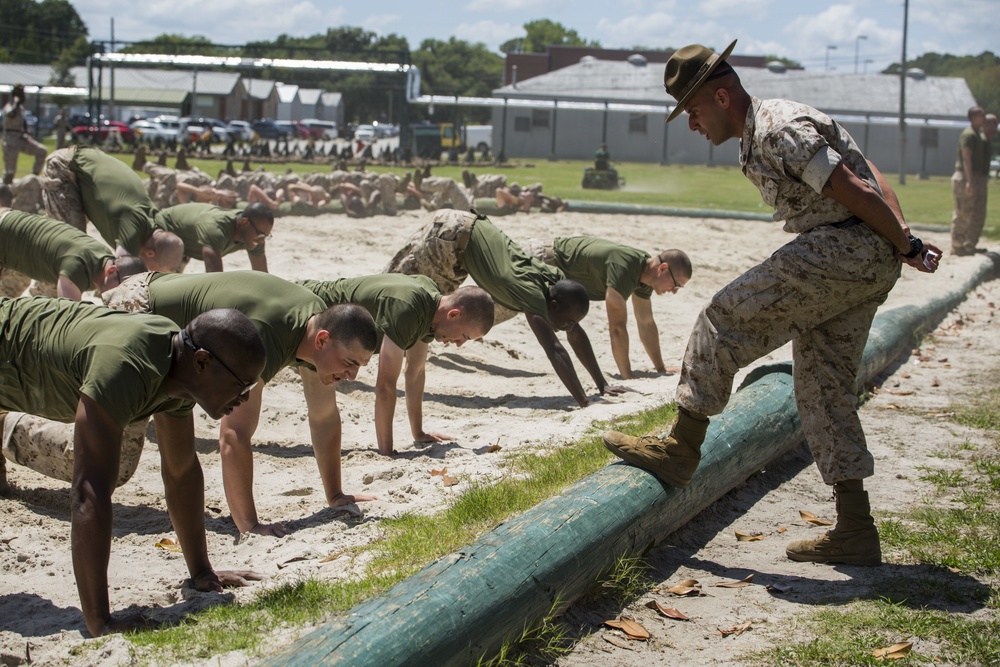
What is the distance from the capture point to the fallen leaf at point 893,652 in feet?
11.6

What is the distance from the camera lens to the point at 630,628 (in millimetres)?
3869

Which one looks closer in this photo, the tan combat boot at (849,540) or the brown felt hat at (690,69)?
the brown felt hat at (690,69)

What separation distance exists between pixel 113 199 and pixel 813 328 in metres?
6.29

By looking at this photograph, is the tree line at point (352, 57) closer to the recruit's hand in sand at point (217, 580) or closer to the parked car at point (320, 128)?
the parked car at point (320, 128)

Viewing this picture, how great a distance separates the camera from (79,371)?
373cm

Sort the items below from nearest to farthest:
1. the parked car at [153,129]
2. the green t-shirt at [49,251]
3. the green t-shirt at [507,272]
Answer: the green t-shirt at [49,251]
the green t-shirt at [507,272]
the parked car at [153,129]

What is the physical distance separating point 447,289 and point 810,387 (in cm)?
414

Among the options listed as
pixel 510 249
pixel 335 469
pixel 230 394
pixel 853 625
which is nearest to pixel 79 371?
pixel 230 394

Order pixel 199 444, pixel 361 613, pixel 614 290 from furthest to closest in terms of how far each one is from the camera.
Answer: pixel 614 290, pixel 199 444, pixel 361 613

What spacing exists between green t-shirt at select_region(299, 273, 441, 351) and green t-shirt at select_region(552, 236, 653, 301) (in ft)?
8.68

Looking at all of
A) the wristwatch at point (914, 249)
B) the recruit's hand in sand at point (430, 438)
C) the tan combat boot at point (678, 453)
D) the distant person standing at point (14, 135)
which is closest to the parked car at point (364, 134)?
the distant person standing at point (14, 135)

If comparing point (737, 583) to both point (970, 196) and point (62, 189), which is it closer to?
point (62, 189)

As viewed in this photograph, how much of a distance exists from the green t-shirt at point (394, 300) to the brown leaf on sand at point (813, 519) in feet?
7.31

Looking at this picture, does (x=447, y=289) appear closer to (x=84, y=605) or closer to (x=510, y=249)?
(x=510, y=249)
